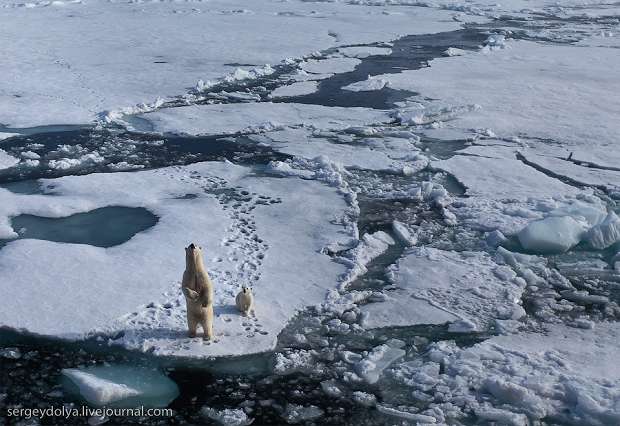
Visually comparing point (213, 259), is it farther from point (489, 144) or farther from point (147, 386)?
point (489, 144)

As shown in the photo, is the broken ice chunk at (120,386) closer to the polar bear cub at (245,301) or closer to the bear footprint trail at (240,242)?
the bear footprint trail at (240,242)

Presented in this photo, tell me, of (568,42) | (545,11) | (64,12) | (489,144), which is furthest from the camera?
(545,11)

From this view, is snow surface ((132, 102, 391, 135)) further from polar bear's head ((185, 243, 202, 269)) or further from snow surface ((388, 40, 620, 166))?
polar bear's head ((185, 243, 202, 269))

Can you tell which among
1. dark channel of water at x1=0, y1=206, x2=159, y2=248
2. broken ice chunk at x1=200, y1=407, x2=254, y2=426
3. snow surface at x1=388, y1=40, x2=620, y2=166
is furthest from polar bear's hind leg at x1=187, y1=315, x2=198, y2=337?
snow surface at x1=388, y1=40, x2=620, y2=166

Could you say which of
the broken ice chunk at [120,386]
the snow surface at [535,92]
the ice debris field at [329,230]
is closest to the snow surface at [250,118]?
the ice debris field at [329,230]

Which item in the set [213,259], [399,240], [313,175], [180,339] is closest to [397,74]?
[313,175]
